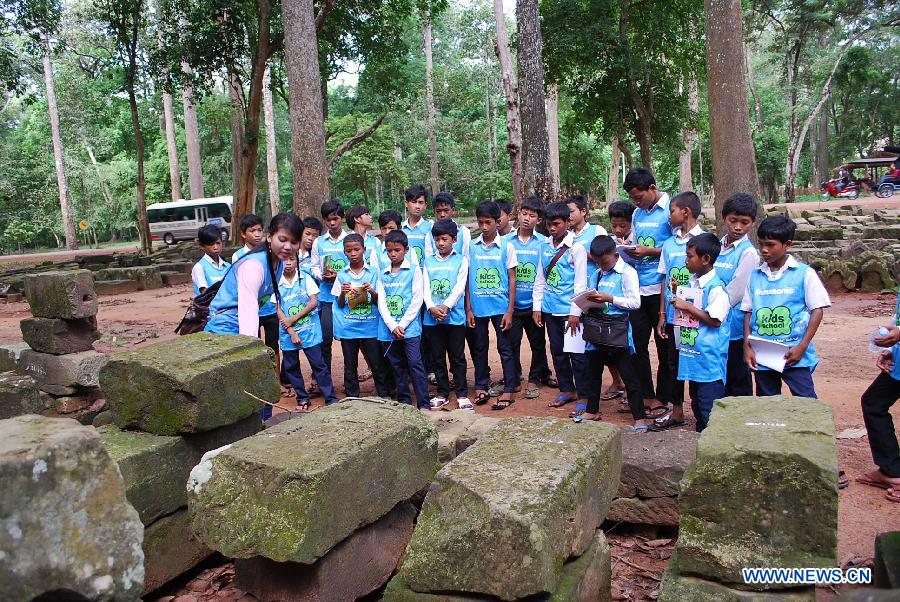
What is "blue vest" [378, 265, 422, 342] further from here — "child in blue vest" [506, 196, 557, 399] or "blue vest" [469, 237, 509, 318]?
"child in blue vest" [506, 196, 557, 399]

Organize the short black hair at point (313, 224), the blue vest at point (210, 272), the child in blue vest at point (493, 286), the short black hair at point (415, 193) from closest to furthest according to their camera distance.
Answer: the child in blue vest at point (493, 286) < the blue vest at point (210, 272) < the short black hair at point (415, 193) < the short black hair at point (313, 224)

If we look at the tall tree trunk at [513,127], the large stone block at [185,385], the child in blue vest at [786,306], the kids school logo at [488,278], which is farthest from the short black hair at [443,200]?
the tall tree trunk at [513,127]

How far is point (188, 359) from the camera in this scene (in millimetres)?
3350

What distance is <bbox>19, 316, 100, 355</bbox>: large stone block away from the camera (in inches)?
268

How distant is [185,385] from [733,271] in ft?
11.4

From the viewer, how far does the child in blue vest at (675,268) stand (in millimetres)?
4953

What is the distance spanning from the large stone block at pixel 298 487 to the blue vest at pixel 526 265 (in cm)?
323

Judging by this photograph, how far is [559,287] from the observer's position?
5.83 meters

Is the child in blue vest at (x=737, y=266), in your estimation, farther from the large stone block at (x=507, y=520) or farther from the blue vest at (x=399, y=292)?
the blue vest at (x=399, y=292)

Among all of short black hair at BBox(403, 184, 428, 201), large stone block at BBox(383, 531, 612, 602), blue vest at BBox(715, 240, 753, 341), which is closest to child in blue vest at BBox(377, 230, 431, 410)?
short black hair at BBox(403, 184, 428, 201)

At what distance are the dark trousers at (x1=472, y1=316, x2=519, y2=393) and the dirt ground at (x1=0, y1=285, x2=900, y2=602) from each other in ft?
0.79

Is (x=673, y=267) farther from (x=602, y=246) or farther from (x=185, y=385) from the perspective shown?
(x=185, y=385)

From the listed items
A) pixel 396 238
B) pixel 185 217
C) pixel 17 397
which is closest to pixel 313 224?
pixel 396 238

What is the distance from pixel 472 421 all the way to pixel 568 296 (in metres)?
1.79
